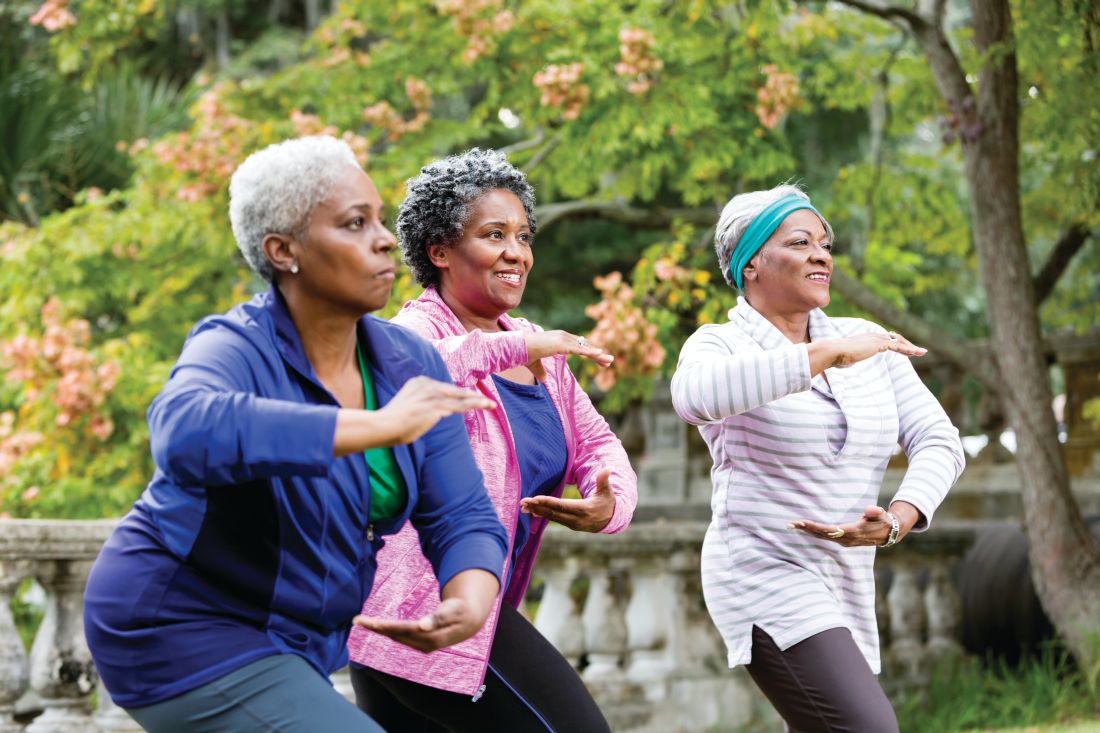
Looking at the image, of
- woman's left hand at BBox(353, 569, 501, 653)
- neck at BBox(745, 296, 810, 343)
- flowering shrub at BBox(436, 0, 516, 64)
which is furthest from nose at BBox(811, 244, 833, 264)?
flowering shrub at BBox(436, 0, 516, 64)

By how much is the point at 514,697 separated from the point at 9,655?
2744 millimetres

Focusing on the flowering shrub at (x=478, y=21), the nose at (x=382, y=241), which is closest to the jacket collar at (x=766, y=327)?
the nose at (x=382, y=241)

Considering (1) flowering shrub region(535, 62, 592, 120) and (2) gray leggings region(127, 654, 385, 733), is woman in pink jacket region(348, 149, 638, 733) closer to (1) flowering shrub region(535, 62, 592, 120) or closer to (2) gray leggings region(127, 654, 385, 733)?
(2) gray leggings region(127, 654, 385, 733)

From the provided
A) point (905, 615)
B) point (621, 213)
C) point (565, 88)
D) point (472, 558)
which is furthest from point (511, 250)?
point (621, 213)

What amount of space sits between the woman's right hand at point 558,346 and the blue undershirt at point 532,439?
229 mm

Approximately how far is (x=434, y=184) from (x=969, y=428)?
7.80 metres

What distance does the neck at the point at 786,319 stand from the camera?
368cm

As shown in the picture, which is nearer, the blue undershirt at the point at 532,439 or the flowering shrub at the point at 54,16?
the blue undershirt at the point at 532,439

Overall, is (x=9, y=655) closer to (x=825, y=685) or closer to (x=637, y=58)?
(x=825, y=685)

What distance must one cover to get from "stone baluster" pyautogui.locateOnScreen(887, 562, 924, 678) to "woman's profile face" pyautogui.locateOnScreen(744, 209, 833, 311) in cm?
514

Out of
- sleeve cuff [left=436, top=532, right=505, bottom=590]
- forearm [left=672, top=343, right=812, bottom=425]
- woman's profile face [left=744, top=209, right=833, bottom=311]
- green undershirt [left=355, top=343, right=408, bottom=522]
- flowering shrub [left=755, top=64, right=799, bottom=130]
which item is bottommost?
sleeve cuff [left=436, top=532, right=505, bottom=590]

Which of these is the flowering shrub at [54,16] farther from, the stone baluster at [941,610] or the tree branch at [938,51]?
the stone baluster at [941,610]

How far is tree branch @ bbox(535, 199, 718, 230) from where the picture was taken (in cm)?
930

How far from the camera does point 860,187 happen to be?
9.56 m
